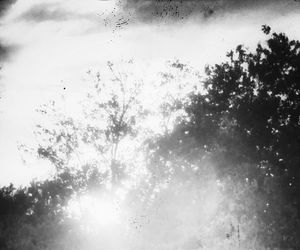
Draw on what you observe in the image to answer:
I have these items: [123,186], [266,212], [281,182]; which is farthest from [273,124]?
[123,186]

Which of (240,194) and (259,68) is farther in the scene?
(259,68)

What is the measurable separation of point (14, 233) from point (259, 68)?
27.4 meters

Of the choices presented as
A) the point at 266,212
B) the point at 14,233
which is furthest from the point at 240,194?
the point at 14,233

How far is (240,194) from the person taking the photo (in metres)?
24.3

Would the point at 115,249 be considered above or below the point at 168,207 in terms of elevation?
below

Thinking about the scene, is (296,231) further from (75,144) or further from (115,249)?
(75,144)

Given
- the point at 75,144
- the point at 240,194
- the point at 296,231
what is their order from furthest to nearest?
the point at 75,144 → the point at 240,194 → the point at 296,231

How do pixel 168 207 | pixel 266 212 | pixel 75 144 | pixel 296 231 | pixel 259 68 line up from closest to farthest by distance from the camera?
pixel 296 231 < pixel 266 212 < pixel 259 68 < pixel 75 144 < pixel 168 207

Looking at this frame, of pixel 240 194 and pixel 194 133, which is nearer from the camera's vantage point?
pixel 240 194

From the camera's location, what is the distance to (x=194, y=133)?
3073 centimetres

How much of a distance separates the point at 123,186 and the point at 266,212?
13.3m

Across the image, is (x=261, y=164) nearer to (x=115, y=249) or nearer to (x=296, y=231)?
(x=296, y=231)

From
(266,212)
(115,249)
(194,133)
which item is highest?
(194,133)

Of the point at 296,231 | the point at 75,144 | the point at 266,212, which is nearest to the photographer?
the point at 296,231
